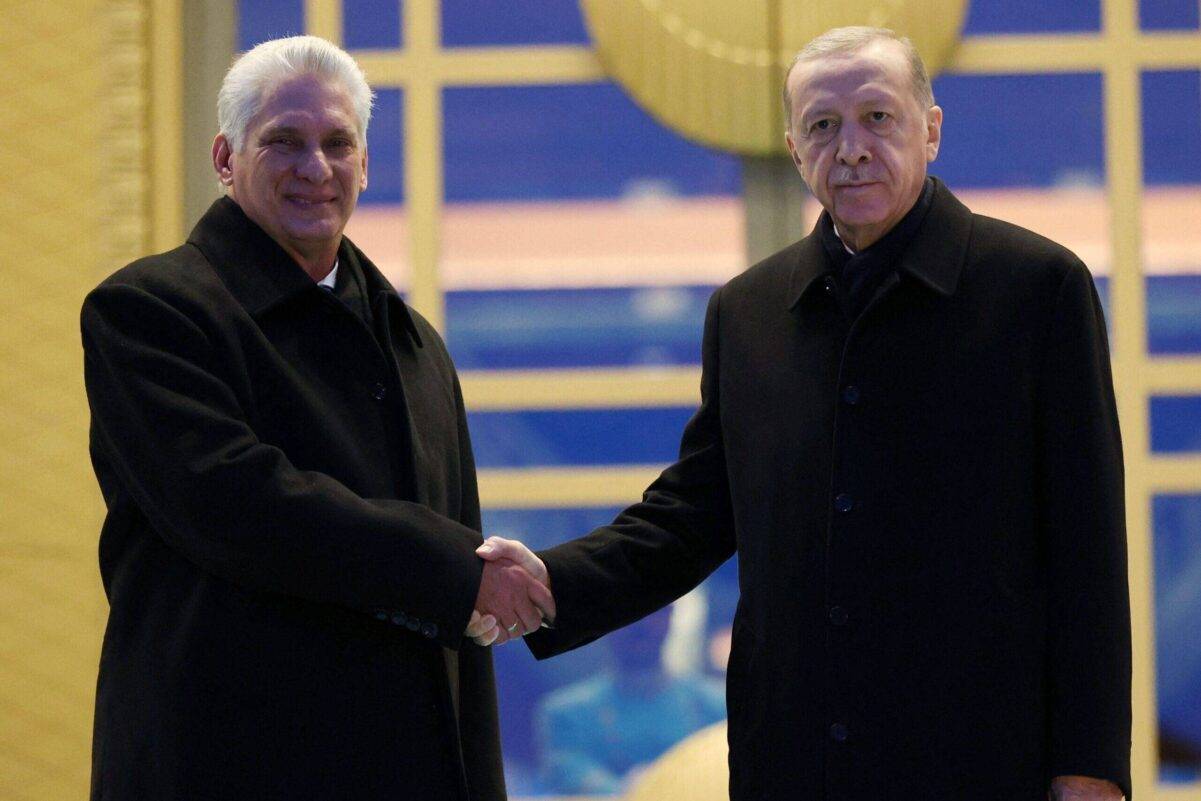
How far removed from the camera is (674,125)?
11.8 feet

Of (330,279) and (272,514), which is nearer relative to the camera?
(272,514)

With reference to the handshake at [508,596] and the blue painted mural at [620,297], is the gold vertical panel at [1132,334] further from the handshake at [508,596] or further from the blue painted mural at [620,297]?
the handshake at [508,596]

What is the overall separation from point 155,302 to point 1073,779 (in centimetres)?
131

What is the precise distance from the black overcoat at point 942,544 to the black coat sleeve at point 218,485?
50cm

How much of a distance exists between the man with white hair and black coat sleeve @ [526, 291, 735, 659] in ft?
0.70

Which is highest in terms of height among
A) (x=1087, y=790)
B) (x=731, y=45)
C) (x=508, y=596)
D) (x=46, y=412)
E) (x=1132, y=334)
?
(x=731, y=45)

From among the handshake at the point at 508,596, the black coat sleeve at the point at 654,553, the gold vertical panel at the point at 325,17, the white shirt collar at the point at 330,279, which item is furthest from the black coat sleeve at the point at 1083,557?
the gold vertical panel at the point at 325,17

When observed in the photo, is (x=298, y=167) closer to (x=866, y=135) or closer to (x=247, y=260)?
(x=247, y=260)

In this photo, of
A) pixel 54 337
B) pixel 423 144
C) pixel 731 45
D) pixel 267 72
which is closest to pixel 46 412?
pixel 54 337

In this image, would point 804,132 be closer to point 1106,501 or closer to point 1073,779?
point 1106,501

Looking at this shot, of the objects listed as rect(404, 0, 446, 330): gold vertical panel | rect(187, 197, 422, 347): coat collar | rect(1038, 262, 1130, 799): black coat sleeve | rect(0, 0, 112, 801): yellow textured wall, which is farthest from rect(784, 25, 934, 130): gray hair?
rect(0, 0, 112, 801): yellow textured wall

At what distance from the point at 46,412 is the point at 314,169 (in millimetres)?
1613

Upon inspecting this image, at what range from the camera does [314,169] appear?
2090mm

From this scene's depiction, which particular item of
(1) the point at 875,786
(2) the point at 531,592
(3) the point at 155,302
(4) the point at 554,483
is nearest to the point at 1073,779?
(1) the point at 875,786
